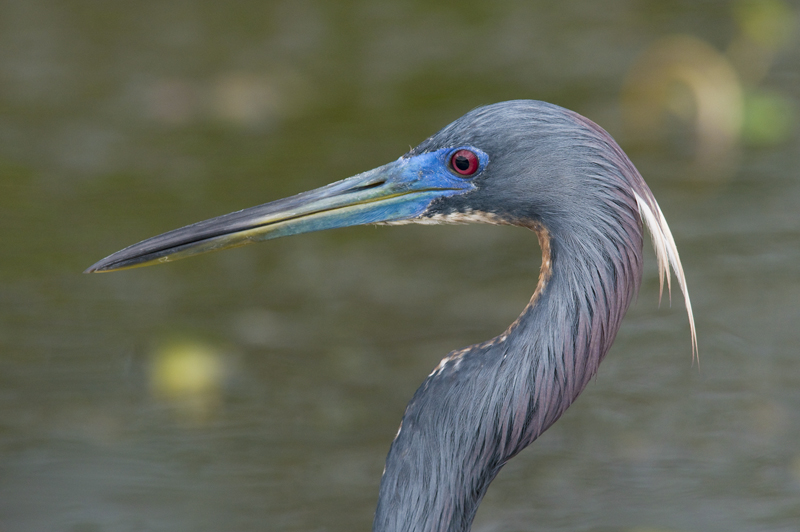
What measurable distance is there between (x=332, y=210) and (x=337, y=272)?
246cm

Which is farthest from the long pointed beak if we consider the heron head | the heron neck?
the heron neck

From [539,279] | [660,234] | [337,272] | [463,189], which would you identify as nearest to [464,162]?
[463,189]

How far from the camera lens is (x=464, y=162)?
2.11 metres

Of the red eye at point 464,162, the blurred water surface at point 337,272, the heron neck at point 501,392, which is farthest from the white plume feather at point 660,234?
the blurred water surface at point 337,272

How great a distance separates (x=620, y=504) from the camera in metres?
3.47

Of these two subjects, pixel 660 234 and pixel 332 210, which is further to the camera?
pixel 332 210

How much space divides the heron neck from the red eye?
8.8 inches

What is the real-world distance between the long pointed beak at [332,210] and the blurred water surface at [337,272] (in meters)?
1.57

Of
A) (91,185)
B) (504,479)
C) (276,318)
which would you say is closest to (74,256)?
(91,185)

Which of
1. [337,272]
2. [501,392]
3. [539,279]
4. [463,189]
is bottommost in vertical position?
[501,392]

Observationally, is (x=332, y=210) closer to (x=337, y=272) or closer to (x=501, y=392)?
(x=501, y=392)

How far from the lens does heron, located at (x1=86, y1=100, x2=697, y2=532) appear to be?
77.4 inches

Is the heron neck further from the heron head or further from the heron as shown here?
the heron head

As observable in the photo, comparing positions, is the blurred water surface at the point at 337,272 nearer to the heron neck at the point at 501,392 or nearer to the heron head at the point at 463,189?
the heron neck at the point at 501,392
